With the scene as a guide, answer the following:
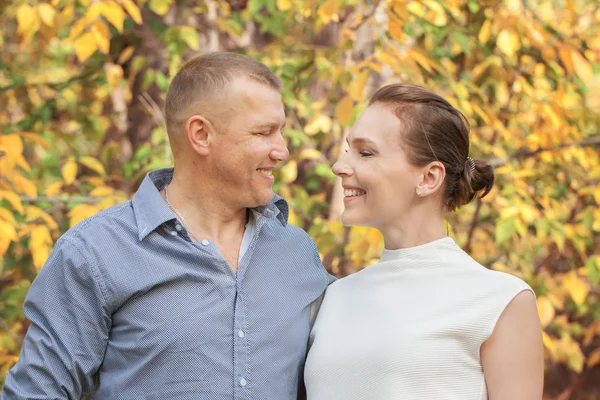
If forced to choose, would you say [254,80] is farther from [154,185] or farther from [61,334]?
[61,334]

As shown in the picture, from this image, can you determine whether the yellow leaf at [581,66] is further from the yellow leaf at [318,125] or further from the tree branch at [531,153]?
the yellow leaf at [318,125]

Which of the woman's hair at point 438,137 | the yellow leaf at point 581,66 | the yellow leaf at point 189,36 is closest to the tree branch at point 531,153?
the yellow leaf at point 581,66

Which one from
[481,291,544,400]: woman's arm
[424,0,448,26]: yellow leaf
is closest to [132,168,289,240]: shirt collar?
[481,291,544,400]: woman's arm

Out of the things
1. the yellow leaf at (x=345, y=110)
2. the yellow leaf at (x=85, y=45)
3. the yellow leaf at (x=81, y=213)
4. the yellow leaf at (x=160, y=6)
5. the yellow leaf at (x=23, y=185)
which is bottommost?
the yellow leaf at (x=81, y=213)

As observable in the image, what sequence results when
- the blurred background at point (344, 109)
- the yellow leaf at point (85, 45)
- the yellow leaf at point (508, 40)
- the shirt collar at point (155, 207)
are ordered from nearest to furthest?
the shirt collar at point (155, 207)
the yellow leaf at point (85, 45)
the blurred background at point (344, 109)
the yellow leaf at point (508, 40)

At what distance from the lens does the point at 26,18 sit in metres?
2.99

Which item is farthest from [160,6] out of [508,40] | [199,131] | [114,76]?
[199,131]

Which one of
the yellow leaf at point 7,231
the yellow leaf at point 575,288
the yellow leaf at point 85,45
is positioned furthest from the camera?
the yellow leaf at point 575,288

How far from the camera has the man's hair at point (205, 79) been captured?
203 centimetres

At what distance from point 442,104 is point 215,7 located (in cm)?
230

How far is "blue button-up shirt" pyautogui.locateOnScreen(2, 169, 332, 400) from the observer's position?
183 cm

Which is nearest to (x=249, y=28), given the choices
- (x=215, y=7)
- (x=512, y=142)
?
(x=215, y=7)

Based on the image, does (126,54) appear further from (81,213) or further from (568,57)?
(568,57)

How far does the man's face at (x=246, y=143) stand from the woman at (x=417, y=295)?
184 mm
